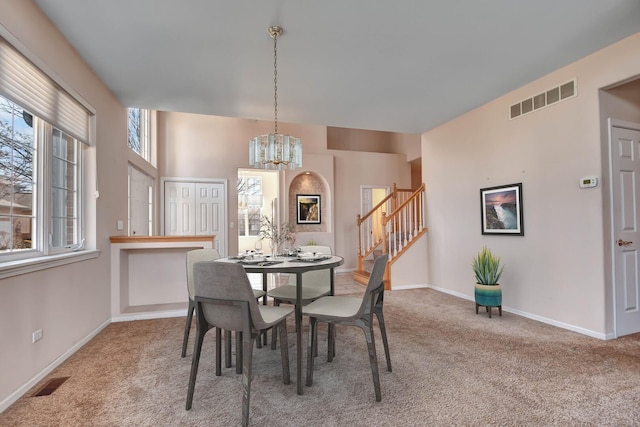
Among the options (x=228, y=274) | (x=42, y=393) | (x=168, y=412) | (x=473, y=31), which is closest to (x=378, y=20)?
(x=473, y=31)

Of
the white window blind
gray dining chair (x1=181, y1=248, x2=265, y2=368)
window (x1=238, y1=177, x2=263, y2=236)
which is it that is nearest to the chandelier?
gray dining chair (x1=181, y1=248, x2=265, y2=368)

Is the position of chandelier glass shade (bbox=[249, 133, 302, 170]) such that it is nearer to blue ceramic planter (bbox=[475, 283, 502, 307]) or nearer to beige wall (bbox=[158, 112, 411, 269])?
blue ceramic planter (bbox=[475, 283, 502, 307])

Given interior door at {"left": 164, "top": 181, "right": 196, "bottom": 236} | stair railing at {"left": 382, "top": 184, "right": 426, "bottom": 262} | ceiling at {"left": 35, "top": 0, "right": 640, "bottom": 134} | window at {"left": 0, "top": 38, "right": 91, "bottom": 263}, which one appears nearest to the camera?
window at {"left": 0, "top": 38, "right": 91, "bottom": 263}

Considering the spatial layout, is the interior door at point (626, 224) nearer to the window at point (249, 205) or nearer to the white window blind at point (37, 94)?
the white window blind at point (37, 94)

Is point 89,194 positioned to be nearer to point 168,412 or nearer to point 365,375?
point 168,412

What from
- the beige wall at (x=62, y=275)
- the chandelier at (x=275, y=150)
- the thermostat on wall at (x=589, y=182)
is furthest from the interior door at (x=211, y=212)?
the thermostat on wall at (x=589, y=182)

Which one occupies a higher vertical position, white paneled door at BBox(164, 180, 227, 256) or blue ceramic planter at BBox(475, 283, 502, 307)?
white paneled door at BBox(164, 180, 227, 256)

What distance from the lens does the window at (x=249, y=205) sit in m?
9.21

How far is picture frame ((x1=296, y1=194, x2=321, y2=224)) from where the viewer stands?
7.22 m

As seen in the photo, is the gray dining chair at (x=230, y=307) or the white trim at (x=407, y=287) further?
the white trim at (x=407, y=287)

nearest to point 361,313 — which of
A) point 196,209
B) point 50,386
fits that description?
point 50,386

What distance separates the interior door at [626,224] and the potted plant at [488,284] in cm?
103

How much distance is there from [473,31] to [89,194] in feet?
12.9

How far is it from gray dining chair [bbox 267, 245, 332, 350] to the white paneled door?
3411 mm
